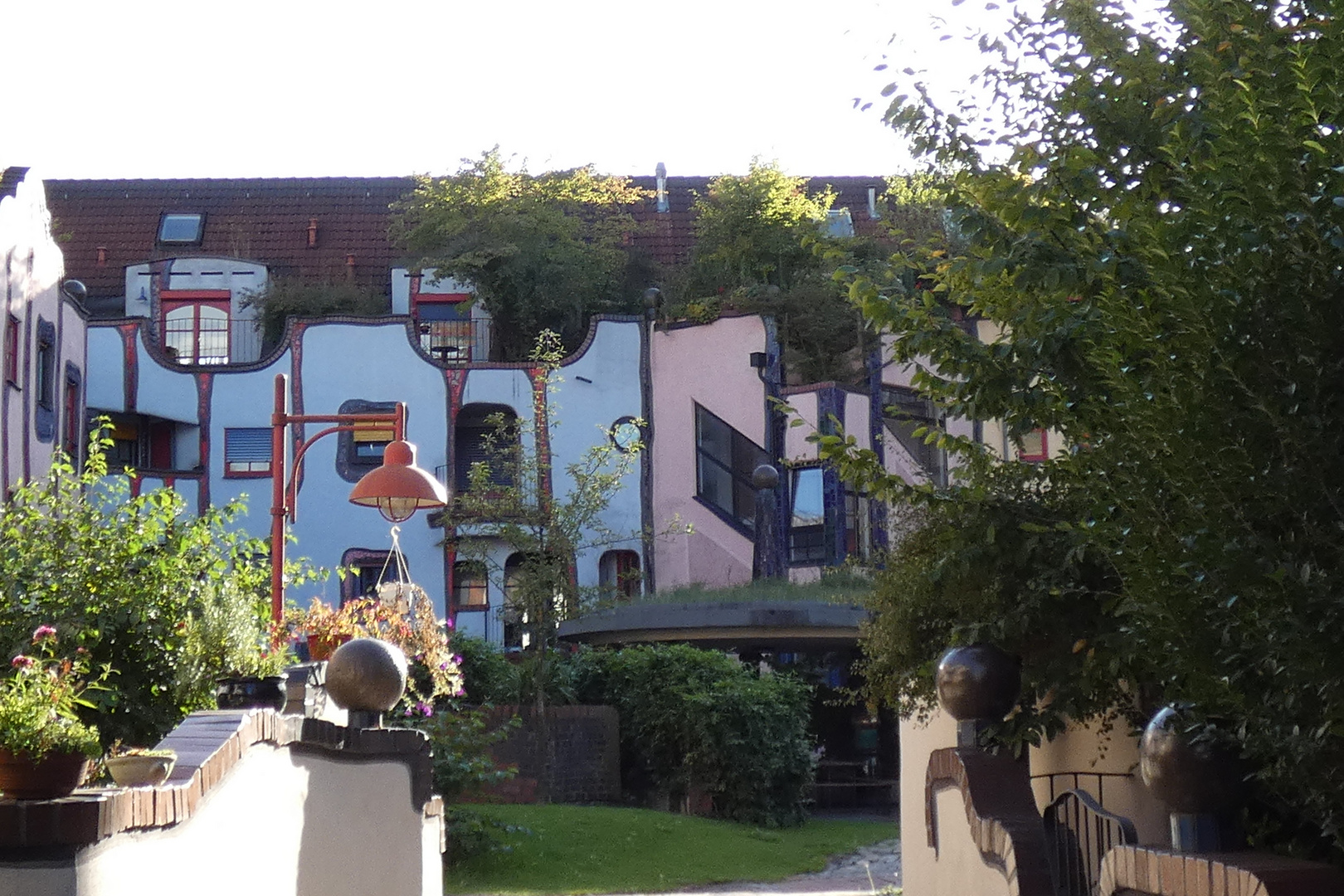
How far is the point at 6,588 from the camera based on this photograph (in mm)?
8531

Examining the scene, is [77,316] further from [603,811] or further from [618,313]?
[603,811]

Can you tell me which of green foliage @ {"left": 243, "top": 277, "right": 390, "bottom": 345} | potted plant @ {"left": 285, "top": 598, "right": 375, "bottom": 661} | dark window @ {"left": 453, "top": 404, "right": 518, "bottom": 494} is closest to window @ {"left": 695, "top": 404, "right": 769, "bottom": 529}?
dark window @ {"left": 453, "top": 404, "right": 518, "bottom": 494}

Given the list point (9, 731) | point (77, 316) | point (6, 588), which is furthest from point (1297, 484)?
point (77, 316)

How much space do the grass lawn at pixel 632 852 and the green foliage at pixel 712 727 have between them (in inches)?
22.5

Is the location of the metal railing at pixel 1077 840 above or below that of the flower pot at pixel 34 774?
below

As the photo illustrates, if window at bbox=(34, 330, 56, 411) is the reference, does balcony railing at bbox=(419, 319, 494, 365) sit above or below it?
above

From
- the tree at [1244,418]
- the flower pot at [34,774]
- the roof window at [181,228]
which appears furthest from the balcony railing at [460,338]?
the flower pot at [34,774]

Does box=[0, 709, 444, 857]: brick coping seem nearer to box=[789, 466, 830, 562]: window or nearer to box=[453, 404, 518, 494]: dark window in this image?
box=[789, 466, 830, 562]: window

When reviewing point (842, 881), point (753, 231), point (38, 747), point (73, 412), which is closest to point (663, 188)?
point (753, 231)

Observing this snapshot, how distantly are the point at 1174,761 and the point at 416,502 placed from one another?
6277mm

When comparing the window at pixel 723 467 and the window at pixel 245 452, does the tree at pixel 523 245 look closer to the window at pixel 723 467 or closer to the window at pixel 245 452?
the window at pixel 723 467

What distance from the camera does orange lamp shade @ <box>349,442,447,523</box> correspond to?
948 cm

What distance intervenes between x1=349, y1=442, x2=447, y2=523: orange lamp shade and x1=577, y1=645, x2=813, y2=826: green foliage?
9308mm

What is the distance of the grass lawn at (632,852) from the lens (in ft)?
45.6
